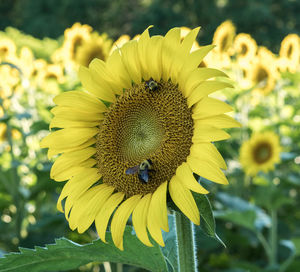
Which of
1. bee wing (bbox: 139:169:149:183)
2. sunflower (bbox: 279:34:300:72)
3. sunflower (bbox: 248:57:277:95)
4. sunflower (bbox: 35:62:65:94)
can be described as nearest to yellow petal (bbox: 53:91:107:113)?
bee wing (bbox: 139:169:149:183)

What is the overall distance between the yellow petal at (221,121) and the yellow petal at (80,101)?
0.32m

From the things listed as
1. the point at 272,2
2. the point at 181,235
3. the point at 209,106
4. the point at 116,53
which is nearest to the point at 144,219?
the point at 181,235

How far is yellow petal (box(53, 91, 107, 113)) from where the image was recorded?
1051 mm

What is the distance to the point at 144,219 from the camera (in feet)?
2.94

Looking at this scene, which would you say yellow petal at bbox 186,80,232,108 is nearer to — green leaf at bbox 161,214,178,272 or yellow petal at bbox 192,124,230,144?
yellow petal at bbox 192,124,230,144

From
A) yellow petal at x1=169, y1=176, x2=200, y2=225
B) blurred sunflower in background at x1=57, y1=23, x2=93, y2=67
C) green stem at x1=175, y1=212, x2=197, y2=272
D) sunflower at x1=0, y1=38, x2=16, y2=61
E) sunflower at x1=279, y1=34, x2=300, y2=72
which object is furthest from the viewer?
sunflower at x1=279, y1=34, x2=300, y2=72

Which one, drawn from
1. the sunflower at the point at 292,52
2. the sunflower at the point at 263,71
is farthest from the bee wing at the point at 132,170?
the sunflower at the point at 292,52

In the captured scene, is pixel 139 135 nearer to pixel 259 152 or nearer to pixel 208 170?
pixel 208 170

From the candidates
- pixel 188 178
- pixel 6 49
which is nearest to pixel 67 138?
pixel 188 178

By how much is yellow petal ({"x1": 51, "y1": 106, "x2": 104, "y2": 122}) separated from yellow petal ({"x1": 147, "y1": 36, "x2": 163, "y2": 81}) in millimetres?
177

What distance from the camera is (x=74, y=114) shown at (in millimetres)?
1091

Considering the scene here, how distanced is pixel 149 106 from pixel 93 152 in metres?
0.18

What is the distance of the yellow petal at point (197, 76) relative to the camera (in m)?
0.88

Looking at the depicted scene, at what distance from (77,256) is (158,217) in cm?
24
